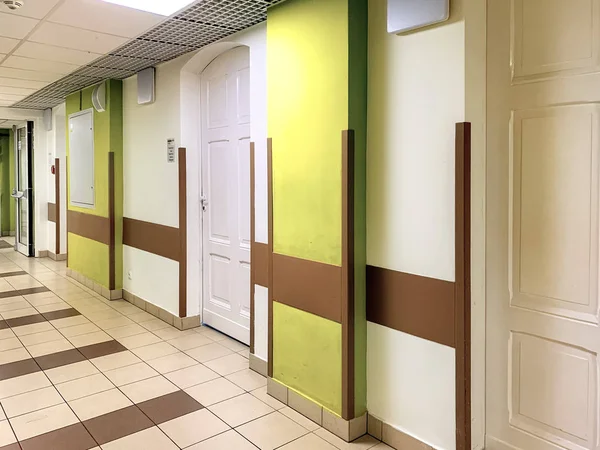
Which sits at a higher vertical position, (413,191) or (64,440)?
(413,191)

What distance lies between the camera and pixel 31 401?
3.37m

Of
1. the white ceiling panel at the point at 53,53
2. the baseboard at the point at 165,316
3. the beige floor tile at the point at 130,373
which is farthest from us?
the baseboard at the point at 165,316

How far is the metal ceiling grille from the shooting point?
132 inches

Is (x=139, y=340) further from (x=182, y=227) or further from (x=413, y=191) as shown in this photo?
(x=413, y=191)

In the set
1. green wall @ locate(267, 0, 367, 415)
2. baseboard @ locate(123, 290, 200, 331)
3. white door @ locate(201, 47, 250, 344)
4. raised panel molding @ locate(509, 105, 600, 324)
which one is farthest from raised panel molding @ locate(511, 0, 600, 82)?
baseboard @ locate(123, 290, 200, 331)

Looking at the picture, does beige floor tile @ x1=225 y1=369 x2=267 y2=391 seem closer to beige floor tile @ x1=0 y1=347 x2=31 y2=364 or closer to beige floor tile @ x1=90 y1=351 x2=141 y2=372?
beige floor tile @ x1=90 y1=351 x2=141 y2=372

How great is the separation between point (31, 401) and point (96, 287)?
3.31 metres

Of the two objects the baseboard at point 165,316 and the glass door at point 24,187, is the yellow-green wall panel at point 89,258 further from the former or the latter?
the glass door at point 24,187

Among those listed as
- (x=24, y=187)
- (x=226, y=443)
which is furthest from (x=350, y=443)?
(x=24, y=187)

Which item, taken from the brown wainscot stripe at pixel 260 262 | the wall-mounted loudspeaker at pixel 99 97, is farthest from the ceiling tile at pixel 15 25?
the brown wainscot stripe at pixel 260 262

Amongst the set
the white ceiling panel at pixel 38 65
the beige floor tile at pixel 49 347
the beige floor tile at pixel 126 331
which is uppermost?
the white ceiling panel at pixel 38 65

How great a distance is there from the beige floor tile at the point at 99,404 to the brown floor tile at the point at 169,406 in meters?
0.16

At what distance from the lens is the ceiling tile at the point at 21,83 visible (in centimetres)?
590

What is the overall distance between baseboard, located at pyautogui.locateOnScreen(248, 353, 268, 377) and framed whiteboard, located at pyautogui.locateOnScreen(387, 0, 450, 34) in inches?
101
